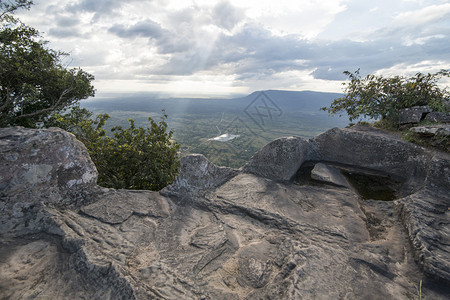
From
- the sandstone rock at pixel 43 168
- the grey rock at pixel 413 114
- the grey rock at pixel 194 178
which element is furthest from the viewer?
the grey rock at pixel 413 114

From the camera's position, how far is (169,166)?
15859mm

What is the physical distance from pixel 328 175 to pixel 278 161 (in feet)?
6.55

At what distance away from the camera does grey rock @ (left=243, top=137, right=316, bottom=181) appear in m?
9.08

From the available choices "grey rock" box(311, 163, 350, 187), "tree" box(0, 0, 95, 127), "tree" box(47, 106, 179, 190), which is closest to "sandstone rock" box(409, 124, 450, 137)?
"grey rock" box(311, 163, 350, 187)

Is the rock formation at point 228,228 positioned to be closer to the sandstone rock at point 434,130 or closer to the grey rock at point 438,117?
the sandstone rock at point 434,130

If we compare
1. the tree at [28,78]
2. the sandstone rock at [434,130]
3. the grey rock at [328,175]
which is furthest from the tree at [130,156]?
the sandstone rock at [434,130]

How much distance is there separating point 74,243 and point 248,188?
5.32 metres

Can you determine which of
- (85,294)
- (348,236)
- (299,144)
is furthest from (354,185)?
(85,294)

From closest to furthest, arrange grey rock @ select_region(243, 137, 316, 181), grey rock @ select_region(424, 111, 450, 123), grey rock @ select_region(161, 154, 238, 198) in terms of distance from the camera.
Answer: grey rock @ select_region(161, 154, 238, 198), grey rock @ select_region(243, 137, 316, 181), grey rock @ select_region(424, 111, 450, 123)

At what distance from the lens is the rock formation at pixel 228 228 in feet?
14.4

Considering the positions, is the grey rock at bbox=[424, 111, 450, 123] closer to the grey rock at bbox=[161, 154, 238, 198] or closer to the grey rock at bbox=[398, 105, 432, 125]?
the grey rock at bbox=[398, 105, 432, 125]

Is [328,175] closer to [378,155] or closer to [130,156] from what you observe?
[378,155]

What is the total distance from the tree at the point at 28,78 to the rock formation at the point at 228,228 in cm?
1135

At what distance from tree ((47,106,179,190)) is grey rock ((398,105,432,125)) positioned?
13.3 metres
